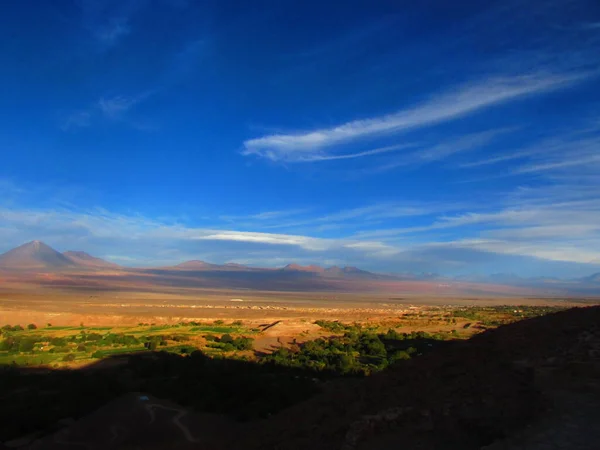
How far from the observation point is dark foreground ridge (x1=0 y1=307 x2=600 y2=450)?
308 inches

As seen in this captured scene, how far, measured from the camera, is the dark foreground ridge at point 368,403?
25.7 feet

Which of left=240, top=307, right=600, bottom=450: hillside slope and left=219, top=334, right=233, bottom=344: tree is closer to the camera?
left=240, top=307, right=600, bottom=450: hillside slope

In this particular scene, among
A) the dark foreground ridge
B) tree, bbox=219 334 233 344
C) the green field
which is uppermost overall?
the dark foreground ridge

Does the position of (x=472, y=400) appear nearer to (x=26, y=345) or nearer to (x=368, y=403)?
(x=368, y=403)

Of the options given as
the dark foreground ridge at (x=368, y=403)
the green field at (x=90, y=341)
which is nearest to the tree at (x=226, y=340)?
the green field at (x=90, y=341)

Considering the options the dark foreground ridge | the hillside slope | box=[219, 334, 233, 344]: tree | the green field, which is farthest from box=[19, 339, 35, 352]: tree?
the hillside slope

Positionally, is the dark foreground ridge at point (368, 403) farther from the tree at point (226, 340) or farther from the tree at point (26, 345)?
the tree at point (226, 340)

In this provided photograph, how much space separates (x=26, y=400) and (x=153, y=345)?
15.2 meters

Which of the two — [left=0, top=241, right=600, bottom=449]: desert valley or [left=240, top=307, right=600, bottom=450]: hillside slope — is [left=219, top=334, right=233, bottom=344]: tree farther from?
[left=240, top=307, right=600, bottom=450]: hillside slope

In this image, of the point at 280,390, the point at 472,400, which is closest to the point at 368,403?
the point at 472,400

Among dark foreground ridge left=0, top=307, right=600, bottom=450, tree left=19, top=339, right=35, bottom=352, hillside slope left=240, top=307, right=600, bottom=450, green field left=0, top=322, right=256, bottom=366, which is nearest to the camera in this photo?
hillside slope left=240, top=307, right=600, bottom=450

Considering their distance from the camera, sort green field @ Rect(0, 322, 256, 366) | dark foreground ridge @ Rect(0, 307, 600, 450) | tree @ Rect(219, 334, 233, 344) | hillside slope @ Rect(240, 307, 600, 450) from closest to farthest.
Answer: hillside slope @ Rect(240, 307, 600, 450) → dark foreground ridge @ Rect(0, 307, 600, 450) → green field @ Rect(0, 322, 256, 366) → tree @ Rect(219, 334, 233, 344)

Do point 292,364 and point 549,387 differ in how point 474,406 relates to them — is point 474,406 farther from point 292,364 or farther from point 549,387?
point 292,364

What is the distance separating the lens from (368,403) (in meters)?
10.9
